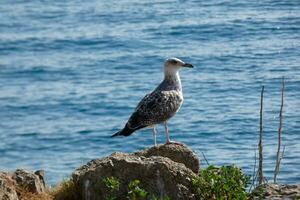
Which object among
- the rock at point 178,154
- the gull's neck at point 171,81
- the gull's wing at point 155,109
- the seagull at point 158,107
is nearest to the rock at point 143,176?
the rock at point 178,154

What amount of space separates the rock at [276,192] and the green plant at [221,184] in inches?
5.2

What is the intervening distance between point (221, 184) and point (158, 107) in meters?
3.00

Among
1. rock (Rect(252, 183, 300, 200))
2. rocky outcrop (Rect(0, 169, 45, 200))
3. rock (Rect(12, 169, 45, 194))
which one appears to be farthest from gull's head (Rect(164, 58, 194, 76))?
rock (Rect(252, 183, 300, 200))

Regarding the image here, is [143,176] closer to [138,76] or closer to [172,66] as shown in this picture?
[172,66]

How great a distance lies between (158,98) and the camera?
37.0 ft

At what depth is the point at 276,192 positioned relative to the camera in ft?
27.9

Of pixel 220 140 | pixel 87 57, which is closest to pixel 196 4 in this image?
pixel 87 57

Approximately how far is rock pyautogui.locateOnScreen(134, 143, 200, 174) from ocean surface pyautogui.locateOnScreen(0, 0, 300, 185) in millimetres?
5676

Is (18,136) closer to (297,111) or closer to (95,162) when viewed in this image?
(297,111)

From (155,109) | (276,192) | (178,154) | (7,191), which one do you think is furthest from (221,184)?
(155,109)

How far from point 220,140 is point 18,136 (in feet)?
16.3

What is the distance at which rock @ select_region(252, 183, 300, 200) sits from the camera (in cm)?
833

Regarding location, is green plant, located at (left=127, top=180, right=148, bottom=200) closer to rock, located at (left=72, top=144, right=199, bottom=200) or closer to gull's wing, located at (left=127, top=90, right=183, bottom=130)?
rock, located at (left=72, top=144, right=199, bottom=200)

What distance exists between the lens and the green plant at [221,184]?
812 centimetres
